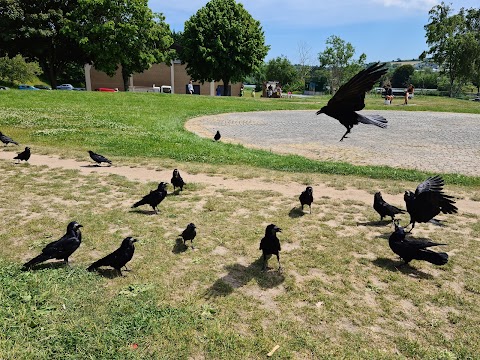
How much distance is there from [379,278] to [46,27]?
50481 mm

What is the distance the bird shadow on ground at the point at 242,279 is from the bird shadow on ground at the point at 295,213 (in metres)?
2.17

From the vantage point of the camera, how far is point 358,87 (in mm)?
4332

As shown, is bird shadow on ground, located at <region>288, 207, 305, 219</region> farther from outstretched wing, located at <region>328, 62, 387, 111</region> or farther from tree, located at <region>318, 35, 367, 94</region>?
tree, located at <region>318, 35, 367, 94</region>

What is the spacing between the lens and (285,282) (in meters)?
5.19

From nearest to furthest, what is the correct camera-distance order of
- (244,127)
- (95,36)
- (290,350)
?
(290,350) → (244,127) → (95,36)

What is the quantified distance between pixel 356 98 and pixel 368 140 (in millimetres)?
14452

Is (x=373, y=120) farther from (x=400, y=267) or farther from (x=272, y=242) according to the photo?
(x=400, y=267)

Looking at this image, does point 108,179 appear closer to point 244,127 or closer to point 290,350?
point 290,350

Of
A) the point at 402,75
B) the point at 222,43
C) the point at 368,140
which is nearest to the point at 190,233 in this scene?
the point at 368,140

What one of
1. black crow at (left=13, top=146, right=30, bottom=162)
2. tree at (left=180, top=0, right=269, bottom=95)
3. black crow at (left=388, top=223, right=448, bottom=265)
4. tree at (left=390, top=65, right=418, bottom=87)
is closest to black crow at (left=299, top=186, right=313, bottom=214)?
black crow at (left=388, top=223, right=448, bottom=265)

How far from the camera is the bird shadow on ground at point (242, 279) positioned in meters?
4.93

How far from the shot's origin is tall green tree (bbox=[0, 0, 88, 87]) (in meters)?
42.8

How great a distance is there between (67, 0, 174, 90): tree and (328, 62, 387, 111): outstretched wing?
147 feet

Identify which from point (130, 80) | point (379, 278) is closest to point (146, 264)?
point (379, 278)
